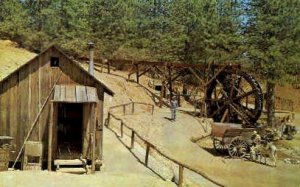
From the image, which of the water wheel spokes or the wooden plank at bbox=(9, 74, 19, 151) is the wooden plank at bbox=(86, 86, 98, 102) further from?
the water wheel spokes

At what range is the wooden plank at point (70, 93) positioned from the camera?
16.5m

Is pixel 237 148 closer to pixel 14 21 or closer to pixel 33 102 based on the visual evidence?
pixel 33 102

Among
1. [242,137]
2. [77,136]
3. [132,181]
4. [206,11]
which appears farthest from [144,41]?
[132,181]

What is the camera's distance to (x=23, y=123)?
17.0 meters

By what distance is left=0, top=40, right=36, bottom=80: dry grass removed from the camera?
37162 millimetres

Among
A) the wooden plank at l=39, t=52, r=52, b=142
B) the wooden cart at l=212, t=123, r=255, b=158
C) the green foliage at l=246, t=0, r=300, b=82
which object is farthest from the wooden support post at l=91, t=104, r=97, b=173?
the green foliage at l=246, t=0, r=300, b=82

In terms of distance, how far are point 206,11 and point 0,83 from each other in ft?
112

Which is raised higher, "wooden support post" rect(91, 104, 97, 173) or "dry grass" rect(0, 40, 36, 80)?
"dry grass" rect(0, 40, 36, 80)

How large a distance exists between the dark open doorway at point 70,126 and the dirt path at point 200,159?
534cm

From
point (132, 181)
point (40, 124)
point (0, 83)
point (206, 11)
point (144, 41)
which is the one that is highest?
point (206, 11)

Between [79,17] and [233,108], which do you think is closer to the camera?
[233,108]

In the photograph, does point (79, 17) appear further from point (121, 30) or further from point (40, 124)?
point (40, 124)

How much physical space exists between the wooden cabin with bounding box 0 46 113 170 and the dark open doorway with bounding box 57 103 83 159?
1081mm

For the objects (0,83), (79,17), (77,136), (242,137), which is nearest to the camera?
→ (0,83)
